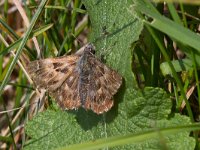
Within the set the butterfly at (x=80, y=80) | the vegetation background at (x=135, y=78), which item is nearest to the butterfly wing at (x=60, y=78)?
the butterfly at (x=80, y=80)

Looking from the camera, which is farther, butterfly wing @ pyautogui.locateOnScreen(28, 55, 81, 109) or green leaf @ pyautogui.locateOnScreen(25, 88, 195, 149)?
butterfly wing @ pyautogui.locateOnScreen(28, 55, 81, 109)

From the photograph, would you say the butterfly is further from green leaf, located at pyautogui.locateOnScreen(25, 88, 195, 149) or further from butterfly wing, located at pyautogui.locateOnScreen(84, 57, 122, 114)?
green leaf, located at pyautogui.locateOnScreen(25, 88, 195, 149)

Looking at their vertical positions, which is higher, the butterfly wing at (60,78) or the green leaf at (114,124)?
the butterfly wing at (60,78)

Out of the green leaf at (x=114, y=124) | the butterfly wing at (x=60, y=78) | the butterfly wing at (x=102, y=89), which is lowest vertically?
the green leaf at (x=114, y=124)

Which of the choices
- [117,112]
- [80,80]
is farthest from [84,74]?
[117,112]

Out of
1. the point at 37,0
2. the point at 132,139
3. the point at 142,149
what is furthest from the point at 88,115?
the point at 37,0

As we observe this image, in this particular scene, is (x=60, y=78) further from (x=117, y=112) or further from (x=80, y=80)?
(x=117, y=112)

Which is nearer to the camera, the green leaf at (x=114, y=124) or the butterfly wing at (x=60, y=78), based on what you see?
the green leaf at (x=114, y=124)

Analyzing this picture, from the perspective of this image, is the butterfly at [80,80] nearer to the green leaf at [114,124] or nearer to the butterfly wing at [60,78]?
the butterfly wing at [60,78]

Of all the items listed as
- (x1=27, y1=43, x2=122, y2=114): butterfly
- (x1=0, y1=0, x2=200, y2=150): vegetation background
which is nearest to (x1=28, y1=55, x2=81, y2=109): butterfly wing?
(x1=27, y1=43, x2=122, y2=114): butterfly
